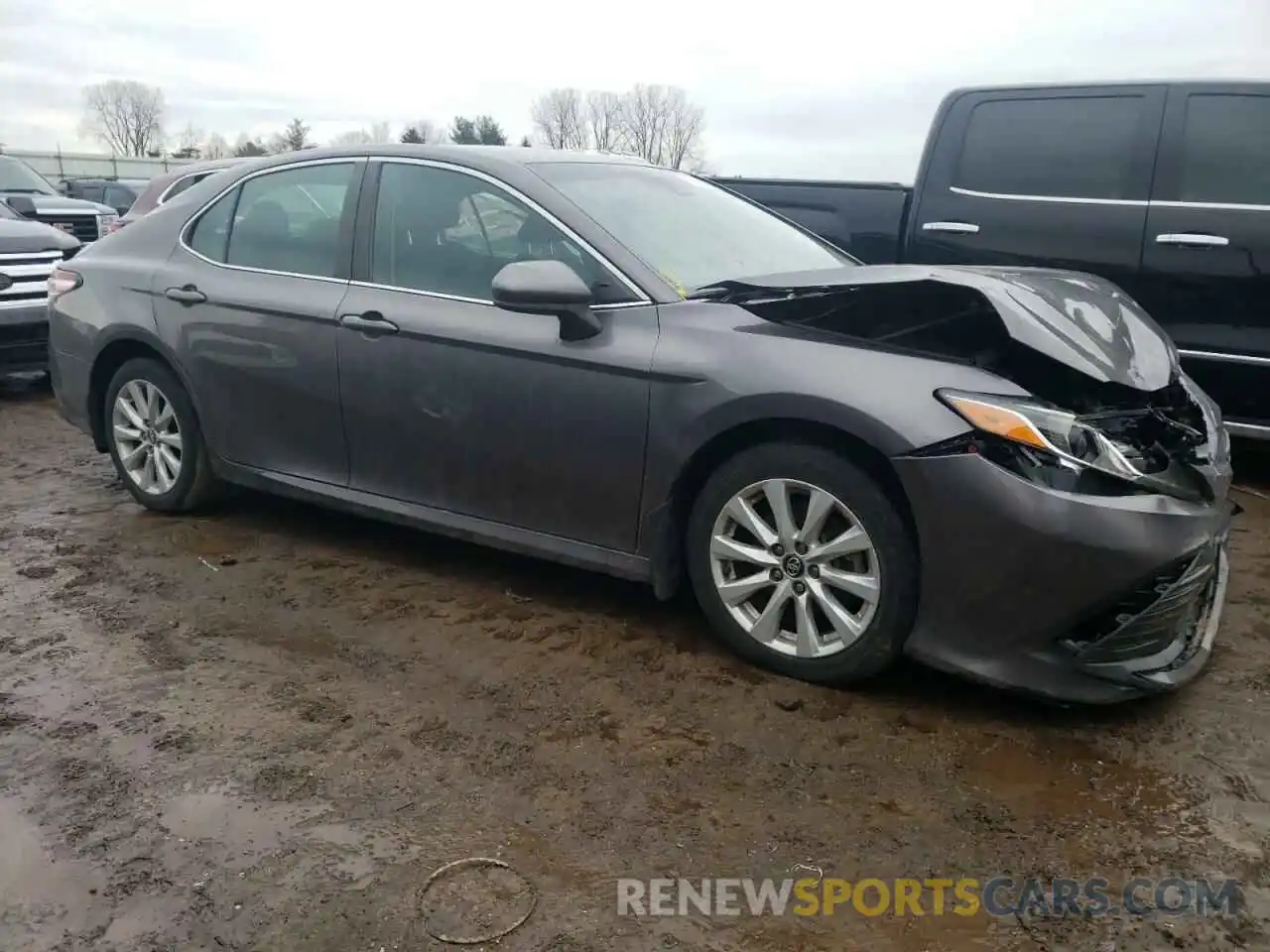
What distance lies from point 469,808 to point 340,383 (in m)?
1.97

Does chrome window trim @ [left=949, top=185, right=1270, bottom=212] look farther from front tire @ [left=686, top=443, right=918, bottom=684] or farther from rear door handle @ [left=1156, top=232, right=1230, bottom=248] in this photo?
front tire @ [left=686, top=443, right=918, bottom=684]

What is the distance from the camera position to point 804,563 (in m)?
3.17

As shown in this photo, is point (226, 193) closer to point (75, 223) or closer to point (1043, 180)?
point (1043, 180)

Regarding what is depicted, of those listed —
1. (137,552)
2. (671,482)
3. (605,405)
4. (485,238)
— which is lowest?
(137,552)

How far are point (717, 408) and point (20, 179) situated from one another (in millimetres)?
15889

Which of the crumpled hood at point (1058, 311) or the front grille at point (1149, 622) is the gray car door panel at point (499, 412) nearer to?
the crumpled hood at point (1058, 311)

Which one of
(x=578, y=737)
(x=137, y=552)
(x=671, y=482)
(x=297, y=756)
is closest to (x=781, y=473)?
(x=671, y=482)

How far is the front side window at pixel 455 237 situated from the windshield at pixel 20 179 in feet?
44.9

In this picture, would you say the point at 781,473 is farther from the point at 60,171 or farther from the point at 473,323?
the point at 60,171

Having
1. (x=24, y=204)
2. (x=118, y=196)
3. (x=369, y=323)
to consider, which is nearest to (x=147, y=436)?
(x=369, y=323)

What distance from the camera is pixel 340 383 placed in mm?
4062

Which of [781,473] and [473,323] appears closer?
[781,473]

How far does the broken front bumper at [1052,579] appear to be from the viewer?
9.07 feet

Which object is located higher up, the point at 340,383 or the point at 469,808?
the point at 340,383
